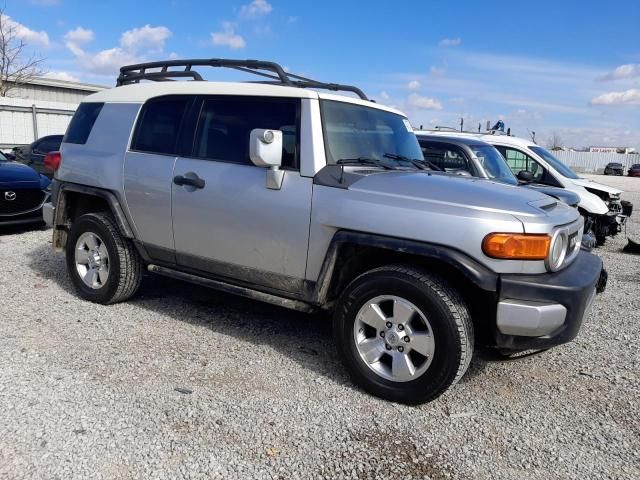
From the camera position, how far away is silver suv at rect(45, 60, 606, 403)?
316 centimetres

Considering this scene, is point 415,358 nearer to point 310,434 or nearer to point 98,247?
point 310,434

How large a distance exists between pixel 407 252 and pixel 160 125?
8.26 ft

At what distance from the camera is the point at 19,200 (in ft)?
26.4

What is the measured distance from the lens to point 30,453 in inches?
106

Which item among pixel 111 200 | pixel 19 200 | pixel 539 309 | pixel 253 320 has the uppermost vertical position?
pixel 111 200

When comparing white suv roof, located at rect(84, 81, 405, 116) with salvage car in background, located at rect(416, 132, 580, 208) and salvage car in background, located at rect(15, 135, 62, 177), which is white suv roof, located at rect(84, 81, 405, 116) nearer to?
salvage car in background, located at rect(416, 132, 580, 208)

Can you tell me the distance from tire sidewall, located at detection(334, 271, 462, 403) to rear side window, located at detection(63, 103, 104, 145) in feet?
10.3

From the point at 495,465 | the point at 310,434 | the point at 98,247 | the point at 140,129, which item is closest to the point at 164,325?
the point at 98,247

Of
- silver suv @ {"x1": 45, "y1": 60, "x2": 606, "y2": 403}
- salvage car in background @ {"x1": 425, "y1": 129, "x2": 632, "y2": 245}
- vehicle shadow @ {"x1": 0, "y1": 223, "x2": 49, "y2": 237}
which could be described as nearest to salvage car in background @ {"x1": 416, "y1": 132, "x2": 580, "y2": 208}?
salvage car in background @ {"x1": 425, "y1": 129, "x2": 632, "y2": 245}

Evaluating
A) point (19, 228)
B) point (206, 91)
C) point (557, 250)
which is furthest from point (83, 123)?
point (557, 250)

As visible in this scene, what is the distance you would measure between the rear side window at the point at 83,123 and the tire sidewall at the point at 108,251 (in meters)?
0.78

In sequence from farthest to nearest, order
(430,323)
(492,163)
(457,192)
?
(492,163), (457,192), (430,323)

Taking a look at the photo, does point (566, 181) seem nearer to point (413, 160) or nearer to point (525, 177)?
point (525, 177)

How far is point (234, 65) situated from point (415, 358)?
2.73m
